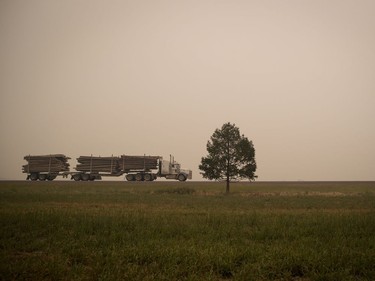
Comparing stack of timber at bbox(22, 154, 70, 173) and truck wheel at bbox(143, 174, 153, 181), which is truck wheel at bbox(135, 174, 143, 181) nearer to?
A: truck wheel at bbox(143, 174, 153, 181)

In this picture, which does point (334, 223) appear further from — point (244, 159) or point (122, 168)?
point (122, 168)

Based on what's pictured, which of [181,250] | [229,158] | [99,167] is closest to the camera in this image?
[181,250]

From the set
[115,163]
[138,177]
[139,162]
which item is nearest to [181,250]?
[139,162]

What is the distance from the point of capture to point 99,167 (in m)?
55.5

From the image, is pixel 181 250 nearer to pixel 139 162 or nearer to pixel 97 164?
pixel 139 162

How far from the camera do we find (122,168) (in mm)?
55594

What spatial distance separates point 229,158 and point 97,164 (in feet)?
90.0

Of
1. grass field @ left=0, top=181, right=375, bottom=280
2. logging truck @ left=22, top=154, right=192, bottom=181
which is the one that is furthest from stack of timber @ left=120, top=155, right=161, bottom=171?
grass field @ left=0, top=181, right=375, bottom=280

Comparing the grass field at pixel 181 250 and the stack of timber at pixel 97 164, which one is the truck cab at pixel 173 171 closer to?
the stack of timber at pixel 97 164

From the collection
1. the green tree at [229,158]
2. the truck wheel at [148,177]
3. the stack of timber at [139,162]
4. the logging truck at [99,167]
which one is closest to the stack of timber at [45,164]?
the logging truck at [99,167]

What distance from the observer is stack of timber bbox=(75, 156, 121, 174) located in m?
55.1

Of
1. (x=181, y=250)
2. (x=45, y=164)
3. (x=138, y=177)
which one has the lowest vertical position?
(x=181, y=250)

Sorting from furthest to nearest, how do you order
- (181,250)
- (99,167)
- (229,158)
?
(99,167) < (229,158) < (181,250)

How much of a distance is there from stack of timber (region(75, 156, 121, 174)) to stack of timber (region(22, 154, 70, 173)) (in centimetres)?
339
